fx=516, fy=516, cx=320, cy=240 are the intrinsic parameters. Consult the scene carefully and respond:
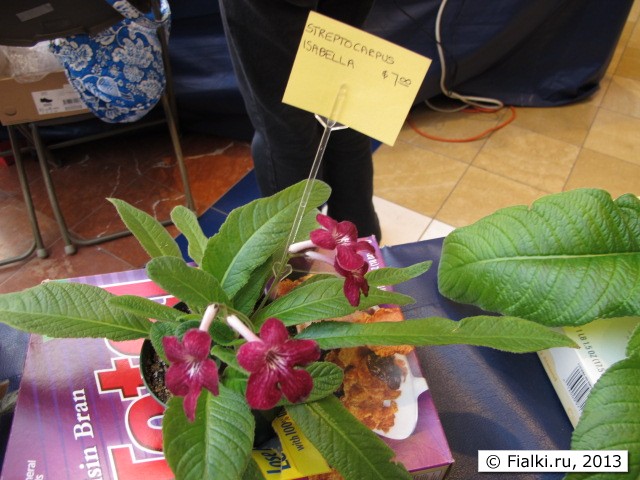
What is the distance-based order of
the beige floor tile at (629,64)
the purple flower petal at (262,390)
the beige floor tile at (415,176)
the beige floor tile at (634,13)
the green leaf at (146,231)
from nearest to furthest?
the purple flower petal at (262,390) < the green leaf at (146,231) < the beige floor tile at (415,176) < the beige floor tile at (629,64) < the beige floor tile at (634,13)

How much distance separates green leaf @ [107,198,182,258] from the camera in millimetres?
616

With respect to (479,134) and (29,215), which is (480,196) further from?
(29,215)

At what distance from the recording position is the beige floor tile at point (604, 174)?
1.86 meters

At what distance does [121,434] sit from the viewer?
0.58m

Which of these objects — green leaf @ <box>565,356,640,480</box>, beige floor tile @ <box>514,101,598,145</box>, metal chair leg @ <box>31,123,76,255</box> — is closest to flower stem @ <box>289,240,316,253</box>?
green leaf @ <box>565,356,640,480</box>

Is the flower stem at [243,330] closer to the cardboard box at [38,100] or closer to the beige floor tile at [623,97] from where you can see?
the cardboard box at [38,100]

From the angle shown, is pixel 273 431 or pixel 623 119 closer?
pixel 273 431

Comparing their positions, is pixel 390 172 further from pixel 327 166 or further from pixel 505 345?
pixel 505 345

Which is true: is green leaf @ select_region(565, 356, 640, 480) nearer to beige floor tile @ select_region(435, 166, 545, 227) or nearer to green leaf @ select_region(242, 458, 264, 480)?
green leaf @ select_region(242, 458, 264, 480)

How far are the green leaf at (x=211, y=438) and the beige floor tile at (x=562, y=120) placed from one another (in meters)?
1.94

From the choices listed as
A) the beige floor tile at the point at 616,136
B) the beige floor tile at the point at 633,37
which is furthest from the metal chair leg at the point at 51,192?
the beige floor tile at the point at 633,37

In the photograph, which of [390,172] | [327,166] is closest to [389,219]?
[390,172]

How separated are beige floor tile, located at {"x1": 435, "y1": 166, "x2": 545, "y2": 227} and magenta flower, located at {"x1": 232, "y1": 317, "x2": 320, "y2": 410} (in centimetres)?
137

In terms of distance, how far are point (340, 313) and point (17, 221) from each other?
1506 mm
